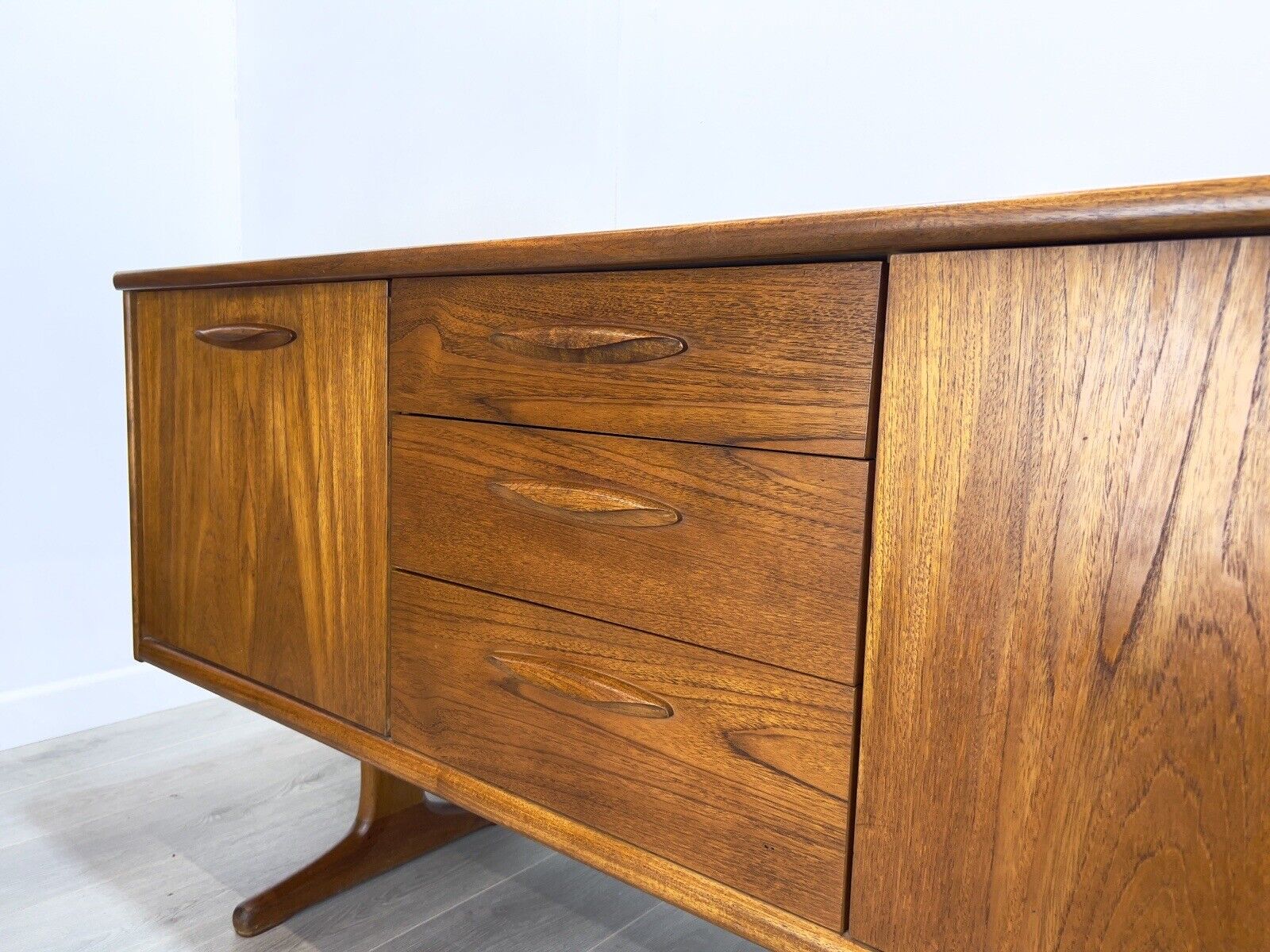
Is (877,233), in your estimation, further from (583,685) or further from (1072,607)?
(583,685)

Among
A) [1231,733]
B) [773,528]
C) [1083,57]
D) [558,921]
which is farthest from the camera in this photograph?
[558,921]

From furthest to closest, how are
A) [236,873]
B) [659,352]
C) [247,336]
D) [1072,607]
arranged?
[236,873]
[247,336]
[659,352]
[1072,607]

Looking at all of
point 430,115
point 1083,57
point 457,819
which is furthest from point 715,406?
point 430,115

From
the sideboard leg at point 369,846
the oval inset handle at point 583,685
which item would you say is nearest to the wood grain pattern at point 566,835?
the oval inset handle at point 583,685

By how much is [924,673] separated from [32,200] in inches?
64.5

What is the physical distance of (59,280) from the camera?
5.16ft

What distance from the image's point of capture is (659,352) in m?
0.65

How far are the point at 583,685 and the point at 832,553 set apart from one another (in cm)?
24

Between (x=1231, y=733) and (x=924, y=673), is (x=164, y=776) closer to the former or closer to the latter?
(x=924, y=673)

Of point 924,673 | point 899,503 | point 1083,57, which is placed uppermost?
point 1083,57

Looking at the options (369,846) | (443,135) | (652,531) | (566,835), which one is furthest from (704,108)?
(369,846)

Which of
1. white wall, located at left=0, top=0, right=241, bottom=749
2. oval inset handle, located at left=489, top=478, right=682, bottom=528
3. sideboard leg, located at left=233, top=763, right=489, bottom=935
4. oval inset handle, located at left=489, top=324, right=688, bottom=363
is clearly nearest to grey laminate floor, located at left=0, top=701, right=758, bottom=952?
sideboard leg, located at left=233, top=763, right=489, bottom=935

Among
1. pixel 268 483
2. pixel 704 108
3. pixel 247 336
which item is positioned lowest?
pixel 268 483

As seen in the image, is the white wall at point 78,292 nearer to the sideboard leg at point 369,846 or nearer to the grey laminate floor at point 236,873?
the grey laminate floor at point 236,873
